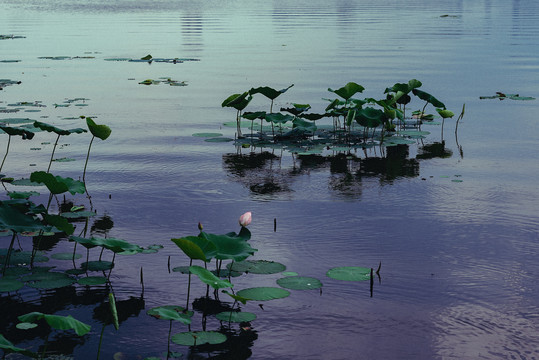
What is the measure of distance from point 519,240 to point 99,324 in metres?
2.65

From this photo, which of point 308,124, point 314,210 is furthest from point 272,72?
point 314,210

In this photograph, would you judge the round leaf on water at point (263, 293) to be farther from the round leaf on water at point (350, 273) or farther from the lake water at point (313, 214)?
the round leaf on water at point (350, 273)

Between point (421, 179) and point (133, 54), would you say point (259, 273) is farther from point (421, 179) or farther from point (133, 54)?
point (133, 54)

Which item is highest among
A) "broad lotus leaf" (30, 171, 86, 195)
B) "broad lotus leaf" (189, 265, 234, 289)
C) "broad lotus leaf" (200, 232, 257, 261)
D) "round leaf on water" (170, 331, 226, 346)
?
"broad lotus leaf" (30, 171, 86, 195)

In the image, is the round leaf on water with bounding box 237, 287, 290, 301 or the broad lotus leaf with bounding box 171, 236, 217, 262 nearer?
the broad lotus leaf with bounding box 171, 236, 217, 262

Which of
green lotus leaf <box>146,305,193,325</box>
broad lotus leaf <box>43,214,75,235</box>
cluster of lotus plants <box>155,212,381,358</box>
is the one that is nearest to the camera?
green lotus leaf <box>146,305,193,325</box>

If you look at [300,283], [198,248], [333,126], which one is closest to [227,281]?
[198,248]

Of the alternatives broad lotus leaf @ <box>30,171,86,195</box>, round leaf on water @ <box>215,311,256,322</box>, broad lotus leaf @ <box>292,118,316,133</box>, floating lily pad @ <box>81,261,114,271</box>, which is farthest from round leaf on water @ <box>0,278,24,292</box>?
broad lotus leaf @ <box>292,118,316,133</box>

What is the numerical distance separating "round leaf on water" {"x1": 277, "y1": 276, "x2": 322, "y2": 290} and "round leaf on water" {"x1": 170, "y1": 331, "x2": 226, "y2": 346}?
675 mm

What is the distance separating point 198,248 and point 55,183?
1408 mm

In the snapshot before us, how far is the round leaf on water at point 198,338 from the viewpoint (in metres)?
3.25

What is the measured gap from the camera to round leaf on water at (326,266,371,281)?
3994 millimetres

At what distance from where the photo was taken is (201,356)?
3.18 m

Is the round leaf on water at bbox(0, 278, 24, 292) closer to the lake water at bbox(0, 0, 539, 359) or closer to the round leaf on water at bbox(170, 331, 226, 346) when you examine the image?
the lake water at bbox(0, 0, 539, 359)
